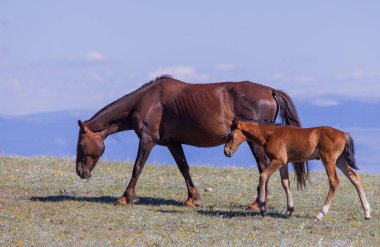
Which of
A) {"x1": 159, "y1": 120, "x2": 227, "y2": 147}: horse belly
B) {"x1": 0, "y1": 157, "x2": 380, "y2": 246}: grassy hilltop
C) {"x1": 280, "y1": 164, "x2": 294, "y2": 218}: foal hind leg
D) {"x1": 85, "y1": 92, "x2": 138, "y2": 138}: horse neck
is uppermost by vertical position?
{"x1": 85, "y1": 92, "x2": 138, "y2": 138}: horse neck

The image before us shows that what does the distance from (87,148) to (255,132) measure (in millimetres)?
4708

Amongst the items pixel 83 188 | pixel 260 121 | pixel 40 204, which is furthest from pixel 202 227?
pixel 83 188

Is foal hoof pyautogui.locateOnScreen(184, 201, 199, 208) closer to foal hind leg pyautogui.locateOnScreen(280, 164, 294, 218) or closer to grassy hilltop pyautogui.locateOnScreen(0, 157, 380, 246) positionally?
grassy hilltop pyautogui.locateOnScreen(0, 157, 380, 246)

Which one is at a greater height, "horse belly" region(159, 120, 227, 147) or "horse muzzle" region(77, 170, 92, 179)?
"horse belly" region(159, 120, 227, 147)

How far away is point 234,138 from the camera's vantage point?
15.1 meters

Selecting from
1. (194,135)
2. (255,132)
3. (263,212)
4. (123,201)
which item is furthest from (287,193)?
(123,201)

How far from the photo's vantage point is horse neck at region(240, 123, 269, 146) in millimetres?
15203

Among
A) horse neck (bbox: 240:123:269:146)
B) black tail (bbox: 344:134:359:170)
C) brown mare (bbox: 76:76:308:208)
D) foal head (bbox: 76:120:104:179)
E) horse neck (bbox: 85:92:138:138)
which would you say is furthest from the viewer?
foal head (bbox: 76:120:104:179)

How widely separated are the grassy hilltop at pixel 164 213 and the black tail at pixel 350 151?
115cm

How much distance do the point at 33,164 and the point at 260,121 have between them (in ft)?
37.5

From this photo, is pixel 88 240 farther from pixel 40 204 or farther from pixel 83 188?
pixel 83 188

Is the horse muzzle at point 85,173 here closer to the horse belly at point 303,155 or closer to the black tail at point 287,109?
the black tail at point 287,109

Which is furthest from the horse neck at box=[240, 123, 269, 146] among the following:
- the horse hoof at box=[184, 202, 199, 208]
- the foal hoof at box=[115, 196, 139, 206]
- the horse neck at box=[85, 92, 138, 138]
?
the horse neck at box=[85, 92, 138, 138]

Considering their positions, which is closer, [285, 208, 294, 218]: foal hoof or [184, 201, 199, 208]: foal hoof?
[285, 208, 294, 218]: foal hoof
